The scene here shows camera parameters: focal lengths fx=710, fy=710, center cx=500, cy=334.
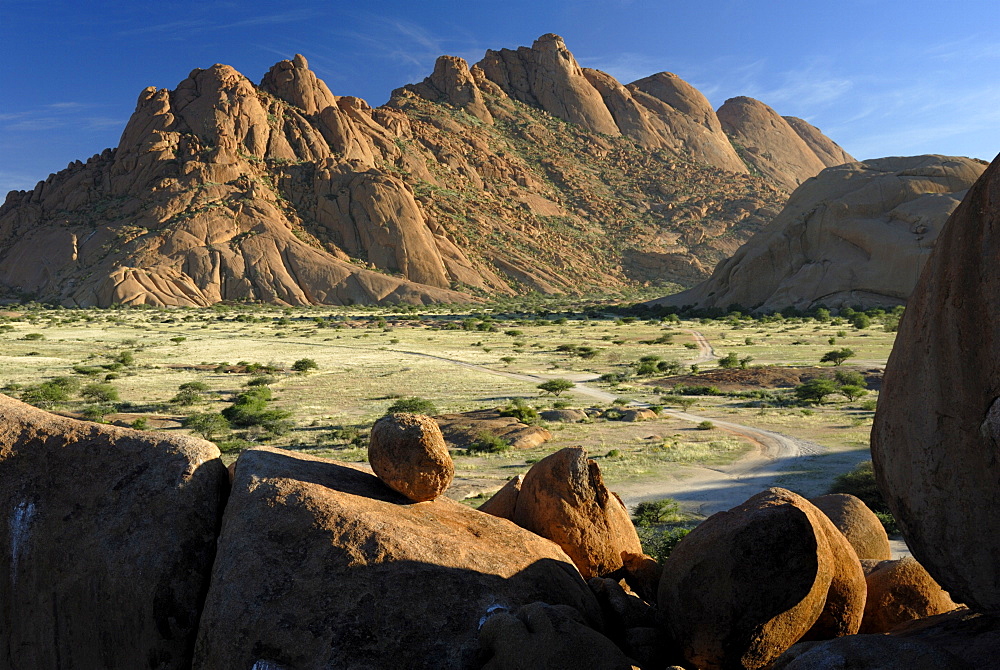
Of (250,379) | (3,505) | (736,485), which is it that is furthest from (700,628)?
(250,379)

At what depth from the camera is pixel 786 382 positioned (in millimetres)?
29250

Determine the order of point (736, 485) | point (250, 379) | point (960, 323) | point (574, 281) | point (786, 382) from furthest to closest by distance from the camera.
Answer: point (574, 281)
point (250, 379)
point (786, 382)
point (736, 485)
point (960, 323)

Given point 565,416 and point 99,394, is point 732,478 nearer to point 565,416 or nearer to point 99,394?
point 565,416

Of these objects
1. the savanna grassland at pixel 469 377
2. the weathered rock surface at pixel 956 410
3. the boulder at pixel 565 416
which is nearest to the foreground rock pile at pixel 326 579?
the weathered rock surface at pixel 956 410

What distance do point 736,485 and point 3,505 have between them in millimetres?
12954

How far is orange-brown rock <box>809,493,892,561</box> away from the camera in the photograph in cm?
722

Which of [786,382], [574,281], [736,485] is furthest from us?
[574,281]

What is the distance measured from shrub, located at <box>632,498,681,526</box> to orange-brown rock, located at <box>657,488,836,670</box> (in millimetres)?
7078

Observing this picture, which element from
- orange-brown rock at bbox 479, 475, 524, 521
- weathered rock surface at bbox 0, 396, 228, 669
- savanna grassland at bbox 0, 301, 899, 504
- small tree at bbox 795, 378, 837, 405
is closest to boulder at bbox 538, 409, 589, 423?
savanna grassland at bbox 0, 301, 899, 504

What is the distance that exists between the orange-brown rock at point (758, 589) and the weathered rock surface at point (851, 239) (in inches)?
2518

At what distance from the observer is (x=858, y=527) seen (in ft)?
23.8

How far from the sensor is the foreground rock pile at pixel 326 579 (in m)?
4.84

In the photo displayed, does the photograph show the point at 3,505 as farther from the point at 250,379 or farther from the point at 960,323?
the point at 250,379

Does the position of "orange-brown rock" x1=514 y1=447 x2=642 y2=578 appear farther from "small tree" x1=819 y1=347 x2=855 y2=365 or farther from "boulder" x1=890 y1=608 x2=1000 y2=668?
"small tree" x1=819 y1=347 x2=855 y2=365
